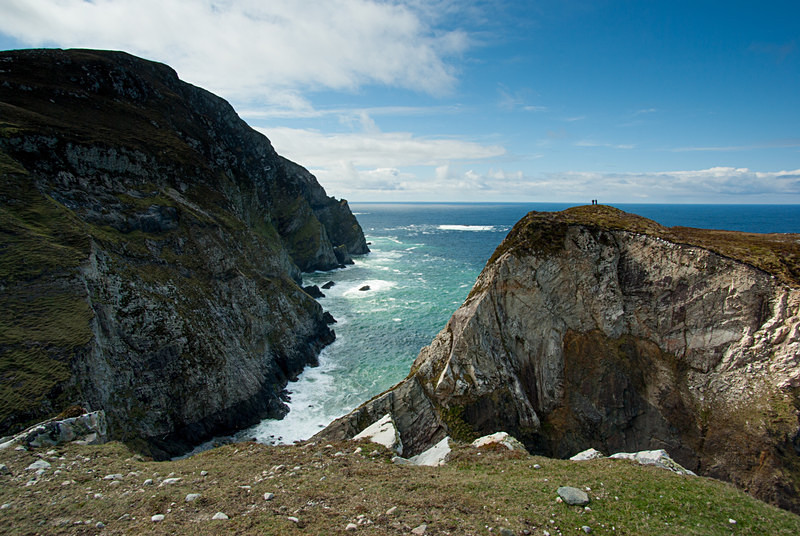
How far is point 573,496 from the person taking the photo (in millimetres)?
11430

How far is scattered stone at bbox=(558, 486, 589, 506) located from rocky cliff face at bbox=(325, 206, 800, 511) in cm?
1209

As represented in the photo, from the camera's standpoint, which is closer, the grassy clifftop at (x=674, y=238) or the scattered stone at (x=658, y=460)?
the scattered stone at (x=658, y=460)

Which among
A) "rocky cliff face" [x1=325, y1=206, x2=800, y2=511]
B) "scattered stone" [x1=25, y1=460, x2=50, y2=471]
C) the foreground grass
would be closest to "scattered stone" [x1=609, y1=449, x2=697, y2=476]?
the foreground grass

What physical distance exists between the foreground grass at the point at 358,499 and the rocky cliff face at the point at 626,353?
948cm

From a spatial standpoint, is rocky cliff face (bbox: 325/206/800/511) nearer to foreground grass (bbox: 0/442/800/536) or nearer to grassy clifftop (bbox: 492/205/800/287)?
grassy clifftop (bbox: 492/205/800/287)

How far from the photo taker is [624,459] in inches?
618

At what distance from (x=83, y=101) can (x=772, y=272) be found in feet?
228

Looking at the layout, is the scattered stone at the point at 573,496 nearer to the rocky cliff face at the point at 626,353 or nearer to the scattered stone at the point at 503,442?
the scattered stone at the point at 503,442

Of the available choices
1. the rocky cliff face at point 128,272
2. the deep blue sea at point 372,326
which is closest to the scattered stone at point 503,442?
the deep blue sea at point 372,326

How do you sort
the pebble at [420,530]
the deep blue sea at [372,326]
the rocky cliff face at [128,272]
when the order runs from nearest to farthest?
the pebble at [420,530], the rocky cliff face at [128,272], the deep blue sea at [372,326]

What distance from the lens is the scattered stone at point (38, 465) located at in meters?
13.3

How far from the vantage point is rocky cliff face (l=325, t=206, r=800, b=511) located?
65.4ft

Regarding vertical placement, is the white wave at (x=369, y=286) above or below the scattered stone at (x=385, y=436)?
below

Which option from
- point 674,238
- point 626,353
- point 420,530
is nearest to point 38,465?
point 420,530
